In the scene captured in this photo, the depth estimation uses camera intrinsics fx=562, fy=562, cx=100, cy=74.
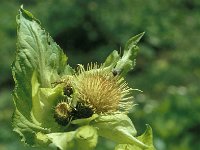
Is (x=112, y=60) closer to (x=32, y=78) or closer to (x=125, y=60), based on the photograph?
(x=125, y=60)

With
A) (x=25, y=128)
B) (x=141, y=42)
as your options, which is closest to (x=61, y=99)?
(x=25, y=128)

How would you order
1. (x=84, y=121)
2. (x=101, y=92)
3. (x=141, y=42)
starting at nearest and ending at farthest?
1. (x=84, y=121)
2. (x=101, y=92)
3. (x=141, y=42)

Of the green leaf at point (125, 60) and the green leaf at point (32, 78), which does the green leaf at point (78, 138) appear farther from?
the green leaf at point (125, 60)

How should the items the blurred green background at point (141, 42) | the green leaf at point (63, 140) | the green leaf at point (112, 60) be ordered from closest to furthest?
the green leaf at point (63, 140)
the green leaf at point (112, 60)
the blurred green background at point (141, 42)

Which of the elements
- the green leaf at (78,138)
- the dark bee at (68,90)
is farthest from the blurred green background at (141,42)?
the green leaf at (78,138)

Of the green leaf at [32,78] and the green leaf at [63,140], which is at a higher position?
the green leaf at [32,78]

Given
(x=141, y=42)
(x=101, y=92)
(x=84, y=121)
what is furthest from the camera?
(x=141, y=42)

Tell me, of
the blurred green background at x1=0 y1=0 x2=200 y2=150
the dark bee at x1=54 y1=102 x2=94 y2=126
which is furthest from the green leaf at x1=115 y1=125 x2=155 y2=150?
the blurred green background at x1=0 y1=0 x2=200 y2=150

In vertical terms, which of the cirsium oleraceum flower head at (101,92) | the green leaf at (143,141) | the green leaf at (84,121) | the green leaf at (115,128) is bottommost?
the green leaf at (143,141)
